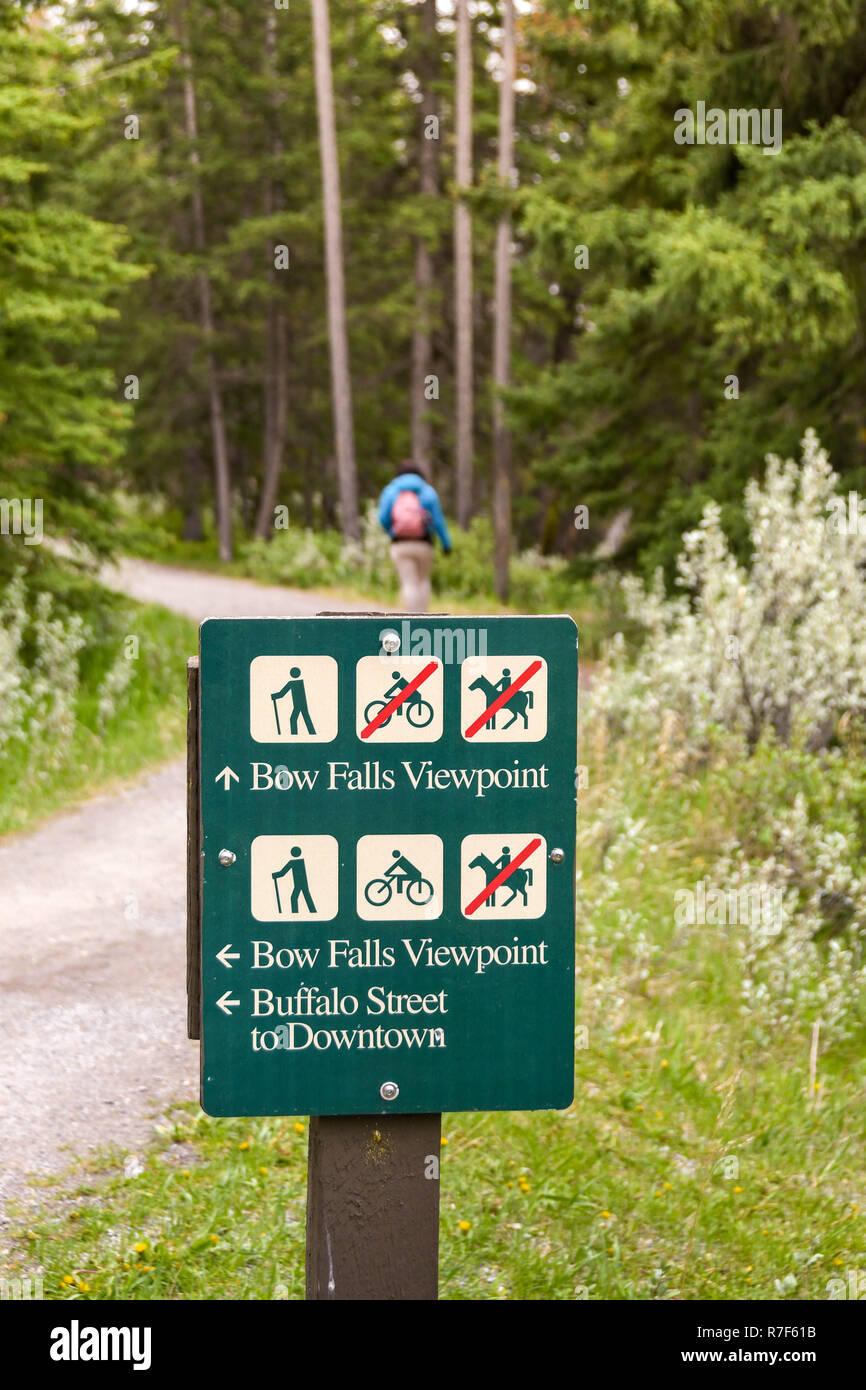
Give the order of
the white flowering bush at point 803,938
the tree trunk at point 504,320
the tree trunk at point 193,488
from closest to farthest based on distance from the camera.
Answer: the white flowering bush at point 803,938 → the tree trunk at point 504,320 → the tree trunk at point 193,488

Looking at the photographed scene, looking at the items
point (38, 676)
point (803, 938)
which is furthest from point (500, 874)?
point (38, 676)

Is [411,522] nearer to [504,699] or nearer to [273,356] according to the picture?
[504,699]

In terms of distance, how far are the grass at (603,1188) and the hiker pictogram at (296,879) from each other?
5.02ft

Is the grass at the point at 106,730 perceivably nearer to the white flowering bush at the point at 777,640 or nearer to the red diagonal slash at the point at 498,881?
the white flowering bush at the point at 777,640

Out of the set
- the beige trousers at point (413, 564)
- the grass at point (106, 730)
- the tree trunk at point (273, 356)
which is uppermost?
the tree trunk at point (273, 356)

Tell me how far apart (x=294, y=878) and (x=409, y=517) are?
36.3 feet

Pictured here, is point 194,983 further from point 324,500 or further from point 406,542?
point 324,500

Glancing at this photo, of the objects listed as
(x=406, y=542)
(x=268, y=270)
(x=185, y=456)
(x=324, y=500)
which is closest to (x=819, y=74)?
(x=406, y=542)

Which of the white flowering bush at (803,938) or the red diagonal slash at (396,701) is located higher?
the red diagonal slash at (396,701)

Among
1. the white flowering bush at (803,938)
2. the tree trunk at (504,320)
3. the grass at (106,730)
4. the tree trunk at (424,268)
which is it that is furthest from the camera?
the tree trunk at (424,268)

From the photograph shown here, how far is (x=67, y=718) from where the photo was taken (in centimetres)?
1021

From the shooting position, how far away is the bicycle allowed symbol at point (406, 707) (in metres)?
2.79

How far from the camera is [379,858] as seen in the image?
9.22 feet

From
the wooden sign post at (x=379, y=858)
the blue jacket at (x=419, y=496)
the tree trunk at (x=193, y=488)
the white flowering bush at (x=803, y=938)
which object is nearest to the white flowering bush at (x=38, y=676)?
the blue jacket at (x=419, y=496)
